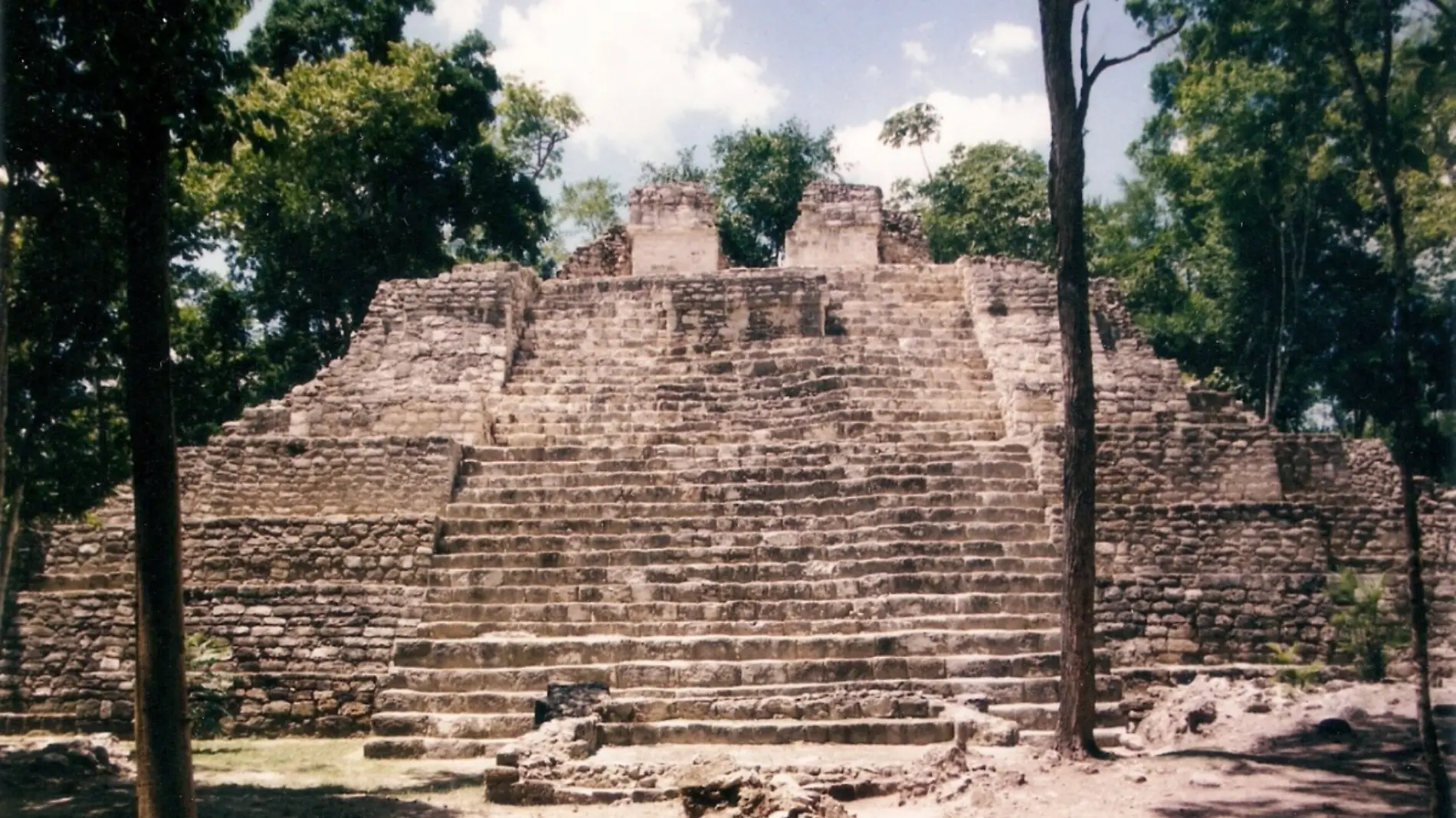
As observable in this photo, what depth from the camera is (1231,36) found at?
27.3 feet

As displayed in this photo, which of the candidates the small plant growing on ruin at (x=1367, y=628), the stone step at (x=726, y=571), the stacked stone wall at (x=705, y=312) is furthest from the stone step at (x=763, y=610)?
the stacked stone wall at (x=705, y=312)

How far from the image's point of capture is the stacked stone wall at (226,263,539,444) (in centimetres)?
1294

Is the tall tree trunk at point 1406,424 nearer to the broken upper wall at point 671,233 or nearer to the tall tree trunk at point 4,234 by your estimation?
the tall tree trunk at point 4,234

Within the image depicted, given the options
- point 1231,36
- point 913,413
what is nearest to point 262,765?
point 913,413

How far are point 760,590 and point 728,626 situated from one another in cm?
52

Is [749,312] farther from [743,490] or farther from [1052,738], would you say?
[1052,738]

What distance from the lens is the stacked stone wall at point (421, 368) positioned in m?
12.9

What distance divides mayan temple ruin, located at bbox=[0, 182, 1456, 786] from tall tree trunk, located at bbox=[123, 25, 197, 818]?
351 cm

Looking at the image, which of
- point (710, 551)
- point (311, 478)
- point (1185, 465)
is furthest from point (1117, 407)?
point (311, 478)

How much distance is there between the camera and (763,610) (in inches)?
375

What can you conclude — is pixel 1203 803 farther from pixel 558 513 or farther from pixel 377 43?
pixel 377 43

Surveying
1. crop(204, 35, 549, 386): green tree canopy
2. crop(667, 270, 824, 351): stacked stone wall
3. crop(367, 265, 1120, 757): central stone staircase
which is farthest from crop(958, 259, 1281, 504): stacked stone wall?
crop(204, 35, 549, 386): green tree canopy

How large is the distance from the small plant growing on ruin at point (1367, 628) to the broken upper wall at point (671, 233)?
12.0 meters

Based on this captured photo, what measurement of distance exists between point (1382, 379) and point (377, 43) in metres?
20.0
